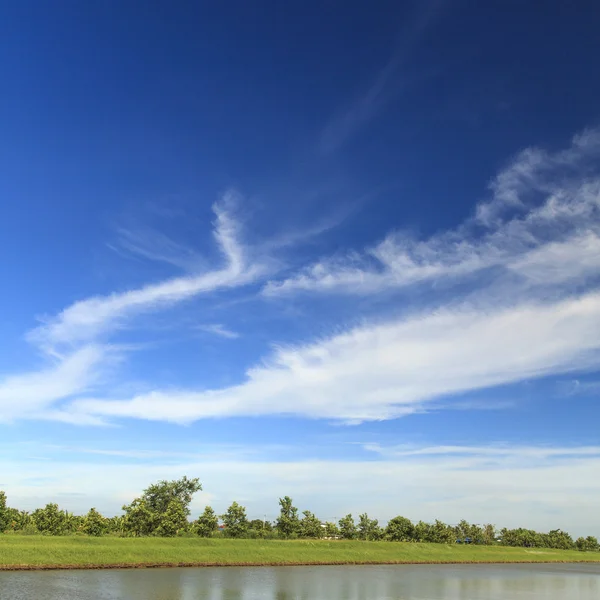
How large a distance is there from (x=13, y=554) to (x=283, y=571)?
92.3ft

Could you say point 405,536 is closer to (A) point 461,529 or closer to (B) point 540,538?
(A) point 461,529

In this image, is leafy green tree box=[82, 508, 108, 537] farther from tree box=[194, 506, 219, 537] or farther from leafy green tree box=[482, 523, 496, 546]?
leafy green tree box=[482, 523, 496, 546]

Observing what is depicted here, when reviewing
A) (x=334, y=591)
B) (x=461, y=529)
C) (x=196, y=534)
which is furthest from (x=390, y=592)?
(x=461, y=529)

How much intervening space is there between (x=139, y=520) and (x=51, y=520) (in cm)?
1625

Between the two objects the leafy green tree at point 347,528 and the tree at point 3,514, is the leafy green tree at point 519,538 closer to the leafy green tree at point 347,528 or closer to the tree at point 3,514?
the leafy green tree at point 347,528

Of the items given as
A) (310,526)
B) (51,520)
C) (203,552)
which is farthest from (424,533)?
(51,520)

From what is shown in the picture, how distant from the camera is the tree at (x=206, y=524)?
277ft

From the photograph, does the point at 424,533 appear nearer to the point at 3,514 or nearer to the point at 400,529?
the point at 400,529

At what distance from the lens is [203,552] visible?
66.7m

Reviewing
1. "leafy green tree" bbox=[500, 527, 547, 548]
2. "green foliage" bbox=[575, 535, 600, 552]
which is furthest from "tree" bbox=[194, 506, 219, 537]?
"green foliage" bbox=[575, 535, 600, 552]

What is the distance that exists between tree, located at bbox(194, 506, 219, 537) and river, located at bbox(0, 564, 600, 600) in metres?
22.7

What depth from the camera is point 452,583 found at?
57469 millimetres

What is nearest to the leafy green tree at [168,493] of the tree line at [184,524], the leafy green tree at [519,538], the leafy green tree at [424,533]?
the tree line at [184,524]

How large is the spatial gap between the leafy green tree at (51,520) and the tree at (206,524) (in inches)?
927
